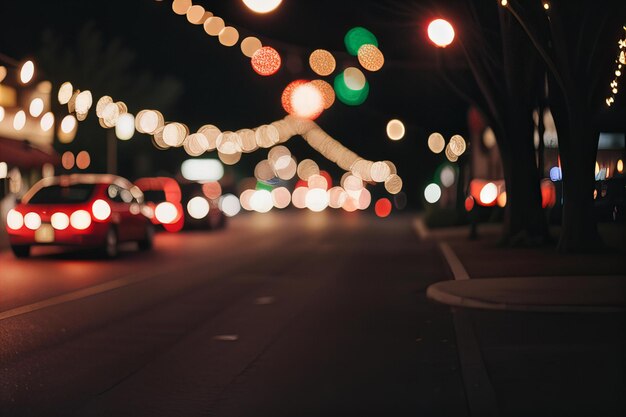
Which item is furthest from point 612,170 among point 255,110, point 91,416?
point 255,110

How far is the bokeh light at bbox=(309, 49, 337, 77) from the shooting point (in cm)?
3586

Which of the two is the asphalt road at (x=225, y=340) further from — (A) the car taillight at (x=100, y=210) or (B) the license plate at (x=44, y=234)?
(A) the car taillight at (x=100, y=210)

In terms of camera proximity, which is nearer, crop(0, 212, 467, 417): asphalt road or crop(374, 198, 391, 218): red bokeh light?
crop(0, 212, 467, 417): asphalt road

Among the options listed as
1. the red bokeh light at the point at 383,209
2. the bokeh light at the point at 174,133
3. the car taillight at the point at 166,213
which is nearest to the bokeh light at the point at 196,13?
the car taillight at the point at 166,213

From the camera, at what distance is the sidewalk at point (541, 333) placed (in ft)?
27.3

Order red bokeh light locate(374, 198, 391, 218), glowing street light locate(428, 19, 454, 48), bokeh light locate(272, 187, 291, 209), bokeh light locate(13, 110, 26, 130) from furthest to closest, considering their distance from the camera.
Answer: bokeh light locate(272, 187, 291, 209), red bokeh light locate(374, 198, 391, 218), bokeh light locate(13, 110, 26, 130), glowing street light locate(428, 19, 454, 48)

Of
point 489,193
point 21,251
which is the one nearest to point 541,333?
point 21,251

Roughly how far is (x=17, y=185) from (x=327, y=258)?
25078mm

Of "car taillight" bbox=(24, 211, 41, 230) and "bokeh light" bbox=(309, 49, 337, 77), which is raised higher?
"bokeh light" bbox=(309, 49, 337, 77)

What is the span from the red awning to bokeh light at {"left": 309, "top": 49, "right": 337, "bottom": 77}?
10003 millimetres

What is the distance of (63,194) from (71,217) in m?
0.86

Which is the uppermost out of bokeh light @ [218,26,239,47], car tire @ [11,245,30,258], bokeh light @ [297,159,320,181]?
bokeh light @ [297,159,320,181]

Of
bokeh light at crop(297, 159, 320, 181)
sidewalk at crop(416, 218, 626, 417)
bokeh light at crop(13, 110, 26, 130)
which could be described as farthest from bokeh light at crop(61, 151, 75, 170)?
bokeh light at crop(297, 159, 320, 181)

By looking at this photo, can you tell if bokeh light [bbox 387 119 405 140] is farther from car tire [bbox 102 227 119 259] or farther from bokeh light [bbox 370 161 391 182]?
bokeh light [bbox 370 161 391 182]
